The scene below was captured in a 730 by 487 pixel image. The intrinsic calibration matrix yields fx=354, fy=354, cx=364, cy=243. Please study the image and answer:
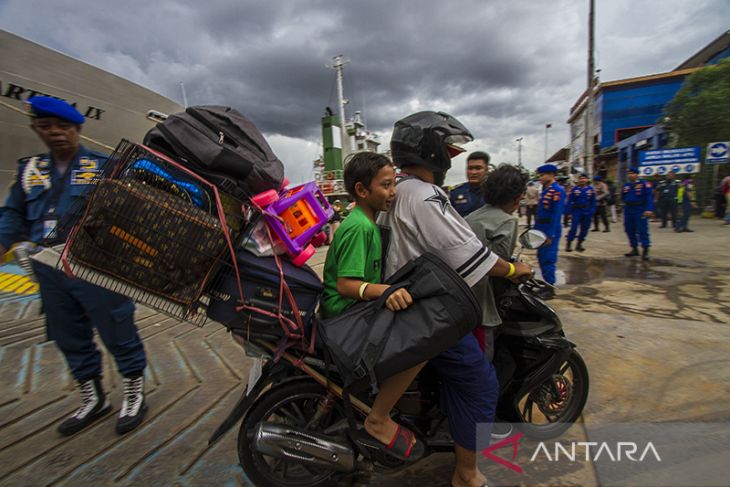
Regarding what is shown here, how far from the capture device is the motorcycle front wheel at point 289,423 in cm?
165

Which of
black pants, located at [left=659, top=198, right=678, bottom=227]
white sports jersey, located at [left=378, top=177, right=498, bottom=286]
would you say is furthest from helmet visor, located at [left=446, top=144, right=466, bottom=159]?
black pants, located at [left=659, top=198, right=678, bottom=227]

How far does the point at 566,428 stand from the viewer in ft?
7.01

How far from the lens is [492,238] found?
6.68 ft

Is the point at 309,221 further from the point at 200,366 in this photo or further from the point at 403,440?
the point at 200,366

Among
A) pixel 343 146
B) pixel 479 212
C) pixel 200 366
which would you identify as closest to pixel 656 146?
pixel 343 146

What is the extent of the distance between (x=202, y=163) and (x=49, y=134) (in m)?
1.39

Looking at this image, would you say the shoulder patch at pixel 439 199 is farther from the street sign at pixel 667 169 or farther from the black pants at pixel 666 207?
the street sign at pixel 667 169

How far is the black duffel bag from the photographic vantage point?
1371mm

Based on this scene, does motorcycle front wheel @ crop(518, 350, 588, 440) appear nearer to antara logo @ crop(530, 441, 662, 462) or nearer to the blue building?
antara logo @ crop(530, 441, 662, 462)

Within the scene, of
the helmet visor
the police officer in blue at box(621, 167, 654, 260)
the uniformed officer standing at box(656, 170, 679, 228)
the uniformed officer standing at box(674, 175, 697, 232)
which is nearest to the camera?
the helmet visor

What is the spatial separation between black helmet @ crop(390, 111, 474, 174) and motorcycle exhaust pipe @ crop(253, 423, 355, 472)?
136 centimetres

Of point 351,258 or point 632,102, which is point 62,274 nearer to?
point 351,258

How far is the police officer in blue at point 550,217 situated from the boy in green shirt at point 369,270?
3.85m

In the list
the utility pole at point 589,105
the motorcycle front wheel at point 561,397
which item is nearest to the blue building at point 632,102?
the utility pole at point 589,105
